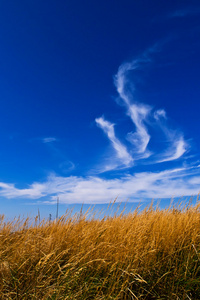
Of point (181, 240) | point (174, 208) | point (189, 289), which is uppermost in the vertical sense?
point (174, 208)

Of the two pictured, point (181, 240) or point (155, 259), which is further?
point (181, 240)

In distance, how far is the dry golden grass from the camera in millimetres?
3252

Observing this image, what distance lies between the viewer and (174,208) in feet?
22.6

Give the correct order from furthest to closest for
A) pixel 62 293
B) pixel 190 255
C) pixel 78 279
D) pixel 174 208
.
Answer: pixel 174 208
pixel 190 255
pixel 78 279
pixel 62 293

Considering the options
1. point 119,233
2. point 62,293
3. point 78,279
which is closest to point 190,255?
point 119,233

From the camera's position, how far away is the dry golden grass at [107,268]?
128 inches

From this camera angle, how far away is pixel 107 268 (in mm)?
3818

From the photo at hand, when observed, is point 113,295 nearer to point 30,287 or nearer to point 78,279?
point 78,279

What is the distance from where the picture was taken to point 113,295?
3227 millimetres

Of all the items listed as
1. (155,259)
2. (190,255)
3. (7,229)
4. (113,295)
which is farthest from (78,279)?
(7,229)

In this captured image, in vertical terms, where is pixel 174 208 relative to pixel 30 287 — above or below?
above

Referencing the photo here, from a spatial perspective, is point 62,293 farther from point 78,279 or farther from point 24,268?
point 24,268

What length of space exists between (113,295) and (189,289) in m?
1.17

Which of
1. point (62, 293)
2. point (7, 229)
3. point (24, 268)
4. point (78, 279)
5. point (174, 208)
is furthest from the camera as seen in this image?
point (174, 208)
